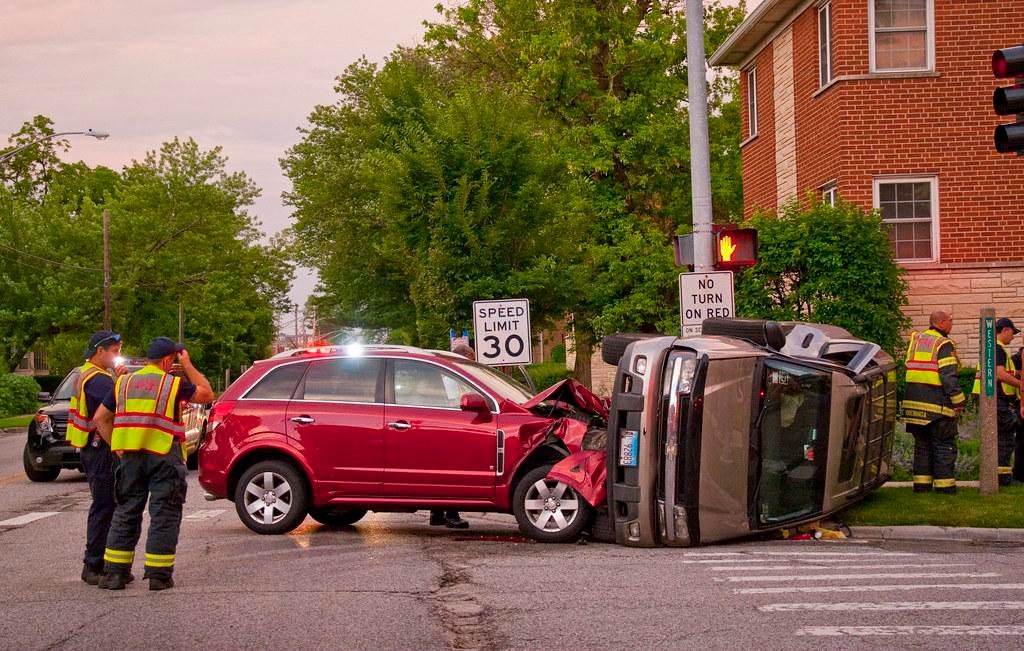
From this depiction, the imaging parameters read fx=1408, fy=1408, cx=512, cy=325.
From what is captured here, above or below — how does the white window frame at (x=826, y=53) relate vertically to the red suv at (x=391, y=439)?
above

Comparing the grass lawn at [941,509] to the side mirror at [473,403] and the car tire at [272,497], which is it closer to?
the side mirror at [473,403]

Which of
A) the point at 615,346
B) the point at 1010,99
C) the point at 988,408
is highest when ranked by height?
the point at 1010,99

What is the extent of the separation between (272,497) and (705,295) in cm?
532

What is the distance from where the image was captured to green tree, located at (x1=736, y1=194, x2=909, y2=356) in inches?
789

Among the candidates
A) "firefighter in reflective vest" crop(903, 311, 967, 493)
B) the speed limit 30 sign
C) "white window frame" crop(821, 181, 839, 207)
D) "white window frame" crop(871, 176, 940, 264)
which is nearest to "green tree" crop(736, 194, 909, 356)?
"white window frame" crop(871, 176, 940, 264)

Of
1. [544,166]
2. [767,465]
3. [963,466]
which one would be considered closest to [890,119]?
[544,166]

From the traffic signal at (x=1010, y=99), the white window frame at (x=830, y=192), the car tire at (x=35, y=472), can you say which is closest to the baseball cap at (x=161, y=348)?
the traffic signal at (x=1010, y=99)

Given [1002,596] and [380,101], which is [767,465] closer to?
[1002,596]

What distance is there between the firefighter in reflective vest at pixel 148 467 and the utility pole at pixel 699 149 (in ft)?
23.6

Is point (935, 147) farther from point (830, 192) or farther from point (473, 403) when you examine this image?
point (473, 403)

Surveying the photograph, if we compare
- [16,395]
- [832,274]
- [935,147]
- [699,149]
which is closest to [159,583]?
[699,149]

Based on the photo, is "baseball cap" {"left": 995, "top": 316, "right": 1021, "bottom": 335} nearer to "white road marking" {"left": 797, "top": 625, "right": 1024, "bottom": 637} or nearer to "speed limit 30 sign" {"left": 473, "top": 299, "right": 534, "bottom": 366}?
"speed limit 30 sign" {"left": 473, "top": 299, "right": 534, "bottom": 366}

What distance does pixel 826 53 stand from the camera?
23.2 m

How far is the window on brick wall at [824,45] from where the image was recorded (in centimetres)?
2297
